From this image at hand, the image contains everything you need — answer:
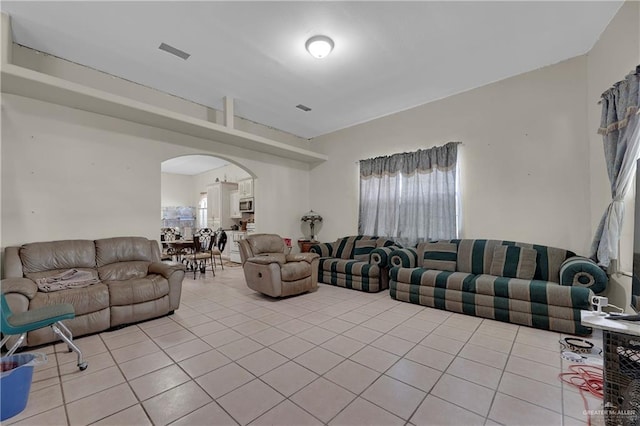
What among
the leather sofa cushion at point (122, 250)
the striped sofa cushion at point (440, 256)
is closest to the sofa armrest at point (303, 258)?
the striped sofa cushion at point (440, 256)

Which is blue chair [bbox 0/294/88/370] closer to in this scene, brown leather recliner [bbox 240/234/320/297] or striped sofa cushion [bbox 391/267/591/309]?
brown leather recliner [bbox 240/234/320/297]

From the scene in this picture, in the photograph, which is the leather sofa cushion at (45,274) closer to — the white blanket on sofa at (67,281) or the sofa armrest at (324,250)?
the white blanket on sofa at (67,281)

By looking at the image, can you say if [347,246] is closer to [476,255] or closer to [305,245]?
[305,245]

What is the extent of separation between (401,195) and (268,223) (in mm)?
2974

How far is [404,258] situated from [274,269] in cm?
198

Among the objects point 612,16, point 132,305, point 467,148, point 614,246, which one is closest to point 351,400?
point 132,305

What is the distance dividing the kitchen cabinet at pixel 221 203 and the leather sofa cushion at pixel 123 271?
5.25 meters

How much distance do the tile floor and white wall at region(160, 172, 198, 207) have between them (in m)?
8.12

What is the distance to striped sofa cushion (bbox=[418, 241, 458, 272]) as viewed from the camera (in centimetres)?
401

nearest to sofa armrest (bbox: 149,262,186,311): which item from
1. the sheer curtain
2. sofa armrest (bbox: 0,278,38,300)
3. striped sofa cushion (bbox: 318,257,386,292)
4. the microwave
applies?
sofa armrest (bbox: 0,278,38,300)

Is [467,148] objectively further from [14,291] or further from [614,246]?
[14,291]

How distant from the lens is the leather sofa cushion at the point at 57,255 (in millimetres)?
3035

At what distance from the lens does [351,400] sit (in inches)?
70.9

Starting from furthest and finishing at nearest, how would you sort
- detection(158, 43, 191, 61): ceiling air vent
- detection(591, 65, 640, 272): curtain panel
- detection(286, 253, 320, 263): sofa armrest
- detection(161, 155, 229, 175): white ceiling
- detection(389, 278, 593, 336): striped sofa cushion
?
detection(161, 155, 229, 175): white ceiling → detection(286, 253, 320, 263): sofa armrest → detection(158, 43, 191, 61): ceiling air vent → detection(389, 278, 593, 336): striped sofa cushion → detection(591, 65, 640, 272): curtain panel
